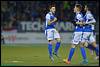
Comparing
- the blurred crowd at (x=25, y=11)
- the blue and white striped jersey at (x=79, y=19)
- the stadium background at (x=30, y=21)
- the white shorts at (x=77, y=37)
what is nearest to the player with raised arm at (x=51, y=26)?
the blue and white striped jersey at (x=79, y=19)

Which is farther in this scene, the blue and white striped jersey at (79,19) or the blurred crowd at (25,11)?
the blurred crowd at (25,11)

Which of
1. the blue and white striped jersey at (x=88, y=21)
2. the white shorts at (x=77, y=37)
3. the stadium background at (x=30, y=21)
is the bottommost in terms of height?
the stadium background at (x=30, y=21)

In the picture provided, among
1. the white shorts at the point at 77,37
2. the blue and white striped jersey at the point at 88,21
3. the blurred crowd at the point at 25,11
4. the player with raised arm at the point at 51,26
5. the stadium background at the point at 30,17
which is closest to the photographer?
the white shorts at the point at 77,37

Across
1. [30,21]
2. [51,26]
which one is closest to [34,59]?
[51,26]

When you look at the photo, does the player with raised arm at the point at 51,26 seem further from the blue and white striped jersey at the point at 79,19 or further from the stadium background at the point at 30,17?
the stadium background at the point at 30,17

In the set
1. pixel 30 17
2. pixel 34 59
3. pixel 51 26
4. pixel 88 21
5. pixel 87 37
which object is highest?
pixel 88 21

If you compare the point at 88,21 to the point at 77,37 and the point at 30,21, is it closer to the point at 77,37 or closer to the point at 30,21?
the point at 77,37

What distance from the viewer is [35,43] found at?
2614cm

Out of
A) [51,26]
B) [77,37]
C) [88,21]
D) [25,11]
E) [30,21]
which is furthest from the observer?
[25,11]

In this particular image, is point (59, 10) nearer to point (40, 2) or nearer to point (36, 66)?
point (40, 2)

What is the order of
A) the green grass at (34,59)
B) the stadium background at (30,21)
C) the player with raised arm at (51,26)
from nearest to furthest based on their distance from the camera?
1. the green grass at (34,59)
2. the player with raised arm at (51,26)
3. the stadium background at (30,21)

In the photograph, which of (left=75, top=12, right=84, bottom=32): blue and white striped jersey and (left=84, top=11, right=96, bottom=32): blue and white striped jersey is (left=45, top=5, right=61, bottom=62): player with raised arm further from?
(left=84, top=11, right=96, bottom=32): blue and white striped jersey

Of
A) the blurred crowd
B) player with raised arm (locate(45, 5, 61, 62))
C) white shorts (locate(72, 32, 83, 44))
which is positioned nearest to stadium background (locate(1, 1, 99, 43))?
the blurred crowd

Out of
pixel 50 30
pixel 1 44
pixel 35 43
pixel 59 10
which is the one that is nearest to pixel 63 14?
pixel 59 10
